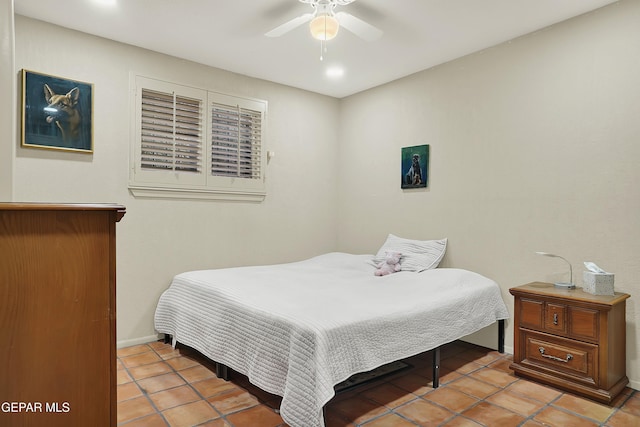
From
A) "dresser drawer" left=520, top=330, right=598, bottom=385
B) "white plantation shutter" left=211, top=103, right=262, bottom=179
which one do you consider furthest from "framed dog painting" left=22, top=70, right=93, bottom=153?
"dresser drawer" left=520, top=330, right=598, bottom=385

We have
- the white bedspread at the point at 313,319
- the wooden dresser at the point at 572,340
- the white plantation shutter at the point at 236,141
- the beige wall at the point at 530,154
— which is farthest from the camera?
the white plantation shutter at the point at 236,141

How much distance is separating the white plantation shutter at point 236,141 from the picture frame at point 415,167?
1.55 m

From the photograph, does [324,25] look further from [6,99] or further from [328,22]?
[6,99]

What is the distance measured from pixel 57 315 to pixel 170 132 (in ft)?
8.93

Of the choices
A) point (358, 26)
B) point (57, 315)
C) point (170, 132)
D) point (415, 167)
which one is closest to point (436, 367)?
point (415, 167)

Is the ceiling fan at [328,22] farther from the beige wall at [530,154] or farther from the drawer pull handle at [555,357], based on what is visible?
the drawer pull handle at [555,357]

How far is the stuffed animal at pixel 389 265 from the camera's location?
3449mm

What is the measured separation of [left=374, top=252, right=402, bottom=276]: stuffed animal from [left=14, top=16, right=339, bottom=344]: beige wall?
4.17ft

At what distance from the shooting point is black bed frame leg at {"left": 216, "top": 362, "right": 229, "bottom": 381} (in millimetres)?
2701

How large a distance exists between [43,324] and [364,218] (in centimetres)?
371

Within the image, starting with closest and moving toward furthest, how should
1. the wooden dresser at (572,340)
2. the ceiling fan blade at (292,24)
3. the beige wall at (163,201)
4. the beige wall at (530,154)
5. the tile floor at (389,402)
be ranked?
the tile floor at (389,402) → the wooden dresser at (572,340) → the ceiling fan blade at (292,24) → the beige wall at (530,154) → the beige wall at (163,201)

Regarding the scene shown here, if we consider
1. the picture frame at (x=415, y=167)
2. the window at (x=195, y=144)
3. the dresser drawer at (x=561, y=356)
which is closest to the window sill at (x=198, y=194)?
the window at (x=195, y=144)

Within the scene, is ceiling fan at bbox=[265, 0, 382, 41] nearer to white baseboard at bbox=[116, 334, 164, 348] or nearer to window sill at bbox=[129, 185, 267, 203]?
window sill at bbox=[129, 185, 267, 203]

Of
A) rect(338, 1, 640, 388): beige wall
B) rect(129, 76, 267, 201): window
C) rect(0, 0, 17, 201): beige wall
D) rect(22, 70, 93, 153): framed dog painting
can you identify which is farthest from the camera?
rect(129, 76, 267, 201): window
